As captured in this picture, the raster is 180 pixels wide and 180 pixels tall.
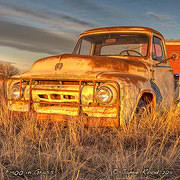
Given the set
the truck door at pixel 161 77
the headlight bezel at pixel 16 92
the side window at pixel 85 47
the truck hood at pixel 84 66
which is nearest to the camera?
the truck hood at pixel 84 66

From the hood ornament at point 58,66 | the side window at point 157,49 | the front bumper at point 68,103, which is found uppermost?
the side window at point 157,49

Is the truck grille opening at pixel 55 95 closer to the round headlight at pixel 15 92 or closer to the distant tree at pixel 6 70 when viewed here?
the round headlight at pixel 15 92

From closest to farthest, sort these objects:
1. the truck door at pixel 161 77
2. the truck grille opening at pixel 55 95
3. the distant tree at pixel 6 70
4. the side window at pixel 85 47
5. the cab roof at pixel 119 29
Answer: the truck grille opening at pixel 55 95, the truck door at pixel 161 77, the cab roof at pixel 119 29, the side window at pixel 85 47, the distant tree at pixel 6 70

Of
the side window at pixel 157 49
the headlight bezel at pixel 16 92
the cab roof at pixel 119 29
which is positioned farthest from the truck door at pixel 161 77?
the headlight bezel at pixel 16 92

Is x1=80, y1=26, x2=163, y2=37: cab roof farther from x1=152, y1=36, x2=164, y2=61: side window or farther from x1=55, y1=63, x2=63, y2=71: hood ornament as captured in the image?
x1=55, y1=63, x2=63, y2=71: hood ornament

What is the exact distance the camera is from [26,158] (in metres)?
2.64

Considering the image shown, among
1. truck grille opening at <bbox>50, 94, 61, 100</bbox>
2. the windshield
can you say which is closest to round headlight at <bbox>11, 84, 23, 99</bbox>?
truck grille opening at <bbox>50, 94, 61, 100</bbox>

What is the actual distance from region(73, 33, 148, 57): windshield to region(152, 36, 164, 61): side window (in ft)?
0.64

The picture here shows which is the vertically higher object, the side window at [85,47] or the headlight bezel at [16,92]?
the side window at [85,47]

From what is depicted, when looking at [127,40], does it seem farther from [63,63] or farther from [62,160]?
[62,160]

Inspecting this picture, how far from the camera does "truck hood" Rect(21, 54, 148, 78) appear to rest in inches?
163

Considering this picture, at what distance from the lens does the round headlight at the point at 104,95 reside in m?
3.56

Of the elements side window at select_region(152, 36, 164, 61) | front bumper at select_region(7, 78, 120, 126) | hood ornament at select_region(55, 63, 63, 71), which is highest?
side window at select_region(152, 36, 164, 61)

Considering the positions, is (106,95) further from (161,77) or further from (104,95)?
(161,77)
